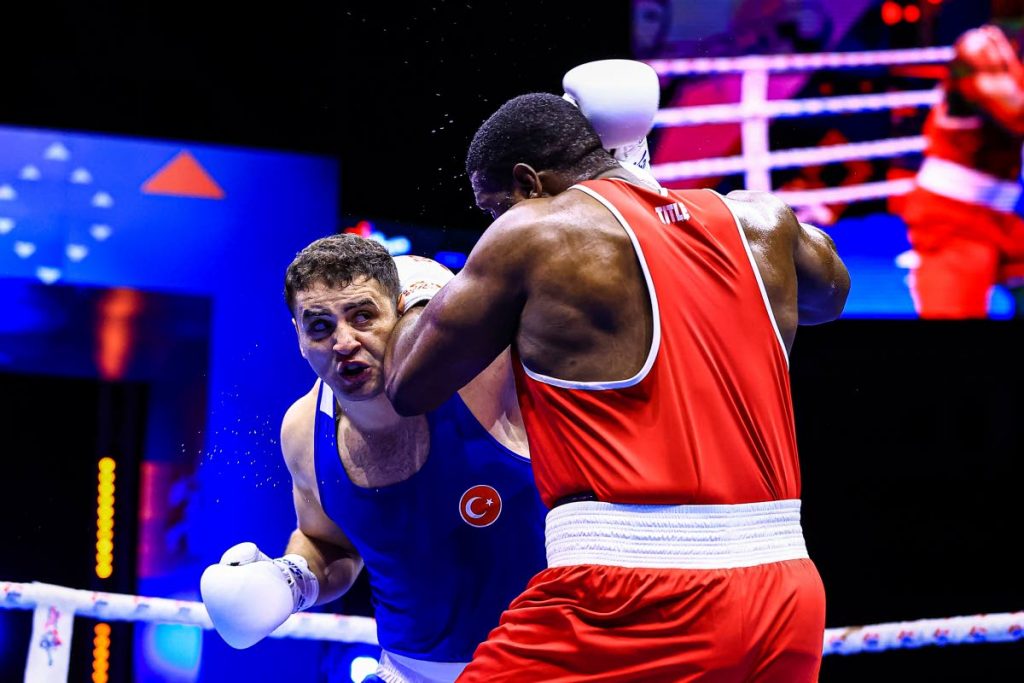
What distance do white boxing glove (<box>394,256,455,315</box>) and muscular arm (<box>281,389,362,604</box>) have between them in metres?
0.39

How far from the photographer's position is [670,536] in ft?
5.81

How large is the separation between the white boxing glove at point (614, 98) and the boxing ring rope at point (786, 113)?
2.66 metres

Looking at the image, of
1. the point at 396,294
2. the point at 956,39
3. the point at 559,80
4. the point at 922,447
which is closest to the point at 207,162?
the point at 559,80

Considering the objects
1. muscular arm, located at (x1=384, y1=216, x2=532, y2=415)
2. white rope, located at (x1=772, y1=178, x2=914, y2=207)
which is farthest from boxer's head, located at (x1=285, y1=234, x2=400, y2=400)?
white rope, located at (x1=772, y1=178, x2=914, y2=207)

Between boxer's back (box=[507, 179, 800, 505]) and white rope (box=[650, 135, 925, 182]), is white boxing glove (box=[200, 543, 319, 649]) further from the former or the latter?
white rope (box=[650, 135, 925, 182])

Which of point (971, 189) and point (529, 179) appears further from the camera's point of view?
point (971, 189)

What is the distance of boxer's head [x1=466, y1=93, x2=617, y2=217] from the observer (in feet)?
6.57

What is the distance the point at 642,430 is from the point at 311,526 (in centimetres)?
125

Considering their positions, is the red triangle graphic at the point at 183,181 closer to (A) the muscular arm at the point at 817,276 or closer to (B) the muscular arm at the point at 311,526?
(B) the muscular arm at the point at 311,526

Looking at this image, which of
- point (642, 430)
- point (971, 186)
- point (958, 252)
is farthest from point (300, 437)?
point (971, 186)

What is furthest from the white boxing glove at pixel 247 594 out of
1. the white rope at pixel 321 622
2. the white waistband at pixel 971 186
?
the white waistband at pixel 971 186

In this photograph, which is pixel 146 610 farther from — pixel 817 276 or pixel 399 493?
pixel 817 276

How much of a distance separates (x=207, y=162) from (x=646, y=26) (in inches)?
74.7

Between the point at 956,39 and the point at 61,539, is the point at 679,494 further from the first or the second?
the point at 956,39
